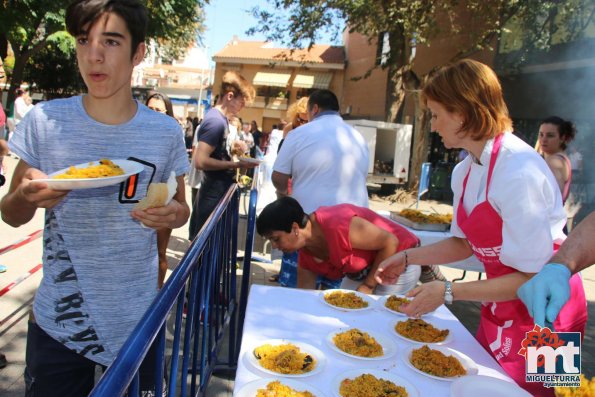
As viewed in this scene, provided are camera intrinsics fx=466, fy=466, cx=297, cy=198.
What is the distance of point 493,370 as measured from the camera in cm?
183

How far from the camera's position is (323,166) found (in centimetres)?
362

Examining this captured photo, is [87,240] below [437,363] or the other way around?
the other way around

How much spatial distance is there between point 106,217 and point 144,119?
389mm

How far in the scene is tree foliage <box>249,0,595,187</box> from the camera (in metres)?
12.0

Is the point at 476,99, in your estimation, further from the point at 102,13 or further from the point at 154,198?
the point at 102,13

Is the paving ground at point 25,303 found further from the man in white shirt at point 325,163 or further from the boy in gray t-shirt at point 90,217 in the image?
the boy in gray t-shirt at point 90,217

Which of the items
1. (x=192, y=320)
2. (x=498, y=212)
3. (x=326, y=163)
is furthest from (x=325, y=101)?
(x=192, y=320)

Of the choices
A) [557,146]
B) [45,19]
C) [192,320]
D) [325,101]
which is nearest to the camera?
[192,320]

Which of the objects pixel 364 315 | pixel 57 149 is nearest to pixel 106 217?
pixel 57 149

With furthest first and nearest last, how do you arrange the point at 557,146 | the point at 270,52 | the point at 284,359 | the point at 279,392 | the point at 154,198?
the point at 270,52 < the point at 557,146 < the point at 284,359 < the point at 154,198 < the point at 279,392

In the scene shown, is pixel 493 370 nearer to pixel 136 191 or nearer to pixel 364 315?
pixel 364 315

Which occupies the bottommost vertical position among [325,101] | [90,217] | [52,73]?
[90,217]

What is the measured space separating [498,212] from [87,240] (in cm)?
154

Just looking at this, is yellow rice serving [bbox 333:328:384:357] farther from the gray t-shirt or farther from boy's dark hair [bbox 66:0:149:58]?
boy's dark hair [bbox 66:0:149:58]
